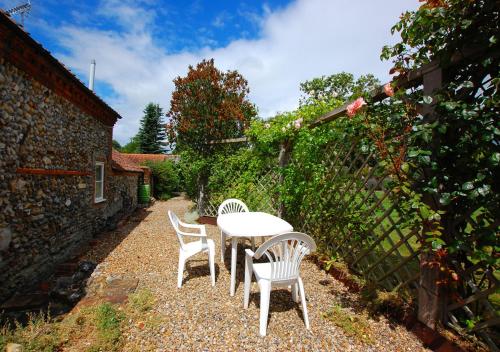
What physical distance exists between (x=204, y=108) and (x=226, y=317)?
5858 millimetres

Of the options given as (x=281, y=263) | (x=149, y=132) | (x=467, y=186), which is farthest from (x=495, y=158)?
(x=149, y=132)

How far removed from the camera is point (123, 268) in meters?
3.72

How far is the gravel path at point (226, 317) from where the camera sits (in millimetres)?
2090

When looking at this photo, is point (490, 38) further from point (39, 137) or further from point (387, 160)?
point (39, 137)

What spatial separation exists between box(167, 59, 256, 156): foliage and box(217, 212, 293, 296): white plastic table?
379cm

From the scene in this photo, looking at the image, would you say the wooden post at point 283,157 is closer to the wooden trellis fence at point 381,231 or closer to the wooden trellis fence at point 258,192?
the wooden trellis fence at point 381,231

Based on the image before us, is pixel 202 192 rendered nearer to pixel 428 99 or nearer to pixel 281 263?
pixel 281 263

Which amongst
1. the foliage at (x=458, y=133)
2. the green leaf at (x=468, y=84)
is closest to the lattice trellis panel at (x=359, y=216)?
the foliage at (x=458, y=133)

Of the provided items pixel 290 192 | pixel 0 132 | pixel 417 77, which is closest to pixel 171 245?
pixel 290 192

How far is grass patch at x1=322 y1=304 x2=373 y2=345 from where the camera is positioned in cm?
218

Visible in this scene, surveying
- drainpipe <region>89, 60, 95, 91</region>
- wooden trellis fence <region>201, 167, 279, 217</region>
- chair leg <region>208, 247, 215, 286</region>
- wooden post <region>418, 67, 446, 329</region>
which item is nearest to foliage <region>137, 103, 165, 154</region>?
drainpipe <region>89, 60, 95, 91</region>

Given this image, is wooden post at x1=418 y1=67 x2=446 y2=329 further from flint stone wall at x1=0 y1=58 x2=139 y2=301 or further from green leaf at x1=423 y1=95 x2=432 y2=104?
flint stone wall at x1=0 y1=58 x2=139 y2=301

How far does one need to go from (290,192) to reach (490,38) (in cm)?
339

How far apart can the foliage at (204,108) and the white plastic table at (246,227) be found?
149 inches
